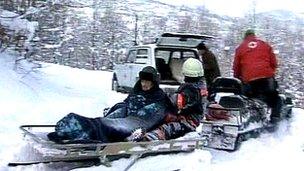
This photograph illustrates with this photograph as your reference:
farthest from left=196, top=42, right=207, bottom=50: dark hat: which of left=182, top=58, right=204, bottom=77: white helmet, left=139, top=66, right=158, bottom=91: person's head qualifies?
left=139, top=66, right=158, bottom=91: person's head

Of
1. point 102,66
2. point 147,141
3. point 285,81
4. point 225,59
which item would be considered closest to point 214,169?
point 147,141

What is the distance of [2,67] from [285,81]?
1413 inches

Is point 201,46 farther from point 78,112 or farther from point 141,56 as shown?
point 78,112

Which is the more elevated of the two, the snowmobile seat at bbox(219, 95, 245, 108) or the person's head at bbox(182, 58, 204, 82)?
the person's head at bbox(182, 58, 204, 82)

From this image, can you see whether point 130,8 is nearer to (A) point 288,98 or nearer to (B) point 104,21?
(B) point 104,21

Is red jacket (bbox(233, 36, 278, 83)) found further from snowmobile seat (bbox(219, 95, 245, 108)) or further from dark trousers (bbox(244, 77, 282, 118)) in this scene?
snowmobile seat (bbox(219, 95, 245, 108))

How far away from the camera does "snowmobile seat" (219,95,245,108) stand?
9016 mm

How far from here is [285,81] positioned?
147 ft

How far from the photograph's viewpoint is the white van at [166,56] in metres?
12.2

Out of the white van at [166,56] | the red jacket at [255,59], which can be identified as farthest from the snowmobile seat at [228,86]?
the white van at [166,56]

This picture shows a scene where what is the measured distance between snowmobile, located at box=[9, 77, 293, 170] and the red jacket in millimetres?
575

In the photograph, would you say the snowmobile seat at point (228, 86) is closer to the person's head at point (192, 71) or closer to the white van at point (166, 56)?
the person's head at point (192, 71)

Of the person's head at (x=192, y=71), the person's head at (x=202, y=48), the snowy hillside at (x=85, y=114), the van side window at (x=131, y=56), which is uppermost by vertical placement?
the person's head at (x=192, y=71)

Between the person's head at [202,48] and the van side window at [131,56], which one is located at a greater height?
the person's head at [202,48]
